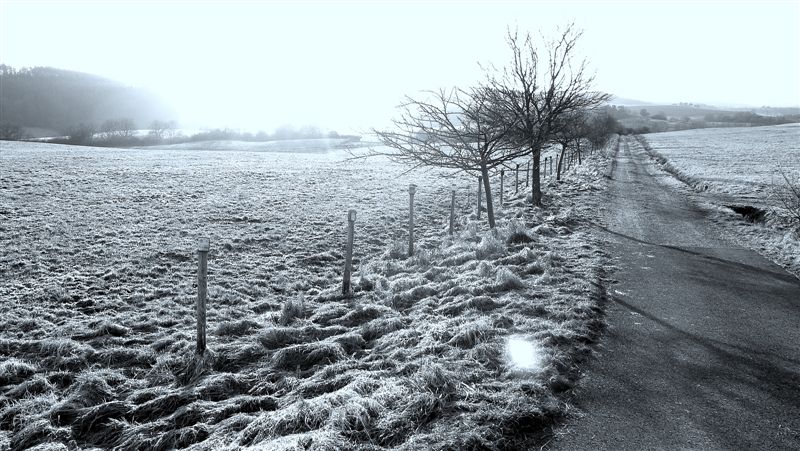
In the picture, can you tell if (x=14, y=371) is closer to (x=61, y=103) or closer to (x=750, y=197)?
(x=750, y=197)

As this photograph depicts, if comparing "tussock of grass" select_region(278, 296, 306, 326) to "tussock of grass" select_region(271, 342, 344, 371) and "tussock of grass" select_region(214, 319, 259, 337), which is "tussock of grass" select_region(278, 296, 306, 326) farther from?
"tussock of grass" select_region(271, 342, 344, 371)

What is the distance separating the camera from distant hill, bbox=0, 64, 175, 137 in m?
141

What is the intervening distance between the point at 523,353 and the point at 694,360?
1.93 meters

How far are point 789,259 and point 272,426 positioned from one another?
10.7 m

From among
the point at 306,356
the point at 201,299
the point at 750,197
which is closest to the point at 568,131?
the point at 750,197

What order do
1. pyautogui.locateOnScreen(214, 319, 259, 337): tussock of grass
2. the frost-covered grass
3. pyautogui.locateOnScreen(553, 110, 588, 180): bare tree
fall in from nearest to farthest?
the frost-covered grass < pyautogui.locateOnScreen(214, 319, 259, 337): tussock of grass < pyautogui.locateOnScreen(553, 110, 588, 180): bare tree

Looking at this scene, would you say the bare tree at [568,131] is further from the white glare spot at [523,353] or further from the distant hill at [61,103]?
the distant hill at [61,103]

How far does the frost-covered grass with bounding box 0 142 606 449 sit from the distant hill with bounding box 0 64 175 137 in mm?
137417

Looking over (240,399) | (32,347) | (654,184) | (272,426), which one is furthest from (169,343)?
(654,184)

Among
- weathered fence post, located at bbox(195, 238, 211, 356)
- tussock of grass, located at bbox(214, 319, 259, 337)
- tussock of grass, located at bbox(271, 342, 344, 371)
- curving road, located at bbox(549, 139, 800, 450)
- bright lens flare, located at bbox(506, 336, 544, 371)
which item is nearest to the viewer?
curving road, located at bbox(549, 139, 800, 450)

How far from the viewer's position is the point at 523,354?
5527 millimetres

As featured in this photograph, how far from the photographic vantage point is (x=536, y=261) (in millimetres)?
9266

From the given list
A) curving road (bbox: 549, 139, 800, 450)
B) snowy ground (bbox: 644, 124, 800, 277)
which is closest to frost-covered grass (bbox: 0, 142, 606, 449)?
curving road (bbox: 549, 139, 800, 450)

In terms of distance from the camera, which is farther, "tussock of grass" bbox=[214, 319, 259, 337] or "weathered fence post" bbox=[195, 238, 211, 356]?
"tussock of grass" bbox=[214, 319, 259, 337]
